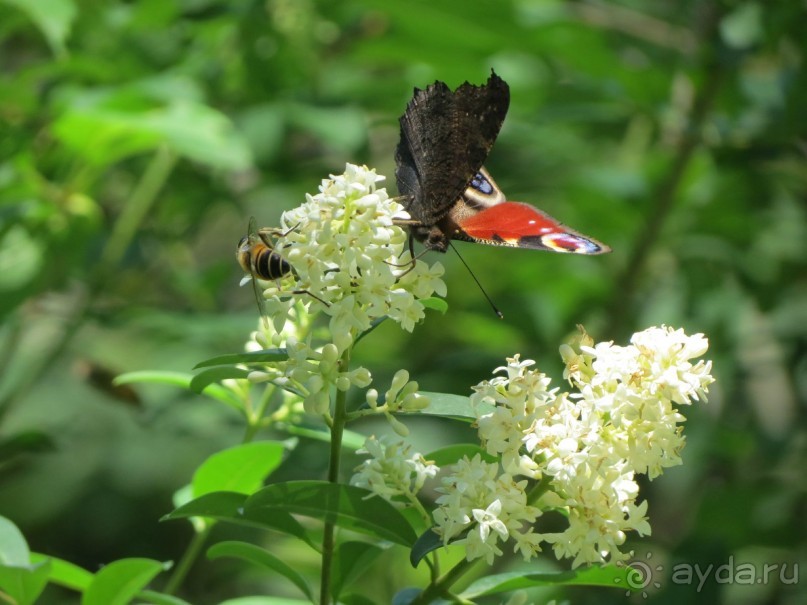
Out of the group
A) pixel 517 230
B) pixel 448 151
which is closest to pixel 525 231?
pixel 517 230

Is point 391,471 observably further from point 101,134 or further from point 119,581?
point 101,134

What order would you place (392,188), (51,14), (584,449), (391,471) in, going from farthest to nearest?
(392,188) → (51,14) → (391,471) → (584,449)

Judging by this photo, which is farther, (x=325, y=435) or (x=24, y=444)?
(x=24, y=444)

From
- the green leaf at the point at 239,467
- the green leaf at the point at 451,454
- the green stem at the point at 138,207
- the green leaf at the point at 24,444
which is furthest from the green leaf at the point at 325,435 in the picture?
the green stem at the point at 138,207

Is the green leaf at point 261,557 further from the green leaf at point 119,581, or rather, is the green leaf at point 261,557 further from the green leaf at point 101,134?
the green leaf at point 101,134

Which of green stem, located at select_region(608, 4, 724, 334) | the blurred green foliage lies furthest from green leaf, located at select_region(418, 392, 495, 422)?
green stem, located at select_region(608, 4, 724, 334)

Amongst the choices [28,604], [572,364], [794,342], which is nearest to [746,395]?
[794,342]
